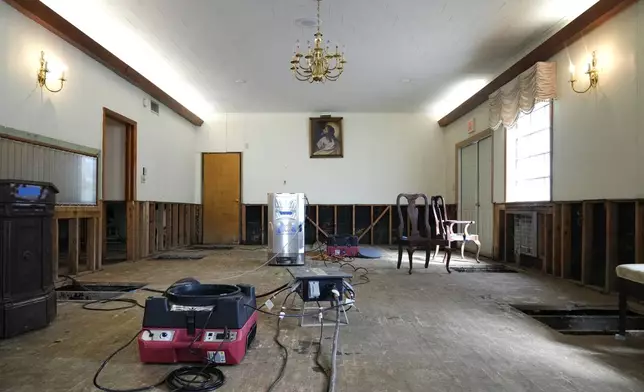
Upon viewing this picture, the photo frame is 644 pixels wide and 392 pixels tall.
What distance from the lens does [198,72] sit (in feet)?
24.3

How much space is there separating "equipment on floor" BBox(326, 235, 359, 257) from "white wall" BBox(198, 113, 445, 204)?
2856 millimetres

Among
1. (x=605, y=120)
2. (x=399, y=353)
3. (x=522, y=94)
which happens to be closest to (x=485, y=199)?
(x=522, y=94)

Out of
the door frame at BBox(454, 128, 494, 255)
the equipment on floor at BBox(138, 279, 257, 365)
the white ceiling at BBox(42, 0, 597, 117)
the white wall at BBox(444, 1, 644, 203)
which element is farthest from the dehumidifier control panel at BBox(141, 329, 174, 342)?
the door frame at BBox(454, 128, 494, 255)

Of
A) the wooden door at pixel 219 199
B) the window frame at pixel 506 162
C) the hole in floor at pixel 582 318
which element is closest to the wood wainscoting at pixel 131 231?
the wooden door at pixel 219 199

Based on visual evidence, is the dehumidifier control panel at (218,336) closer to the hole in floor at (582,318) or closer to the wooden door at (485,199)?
the hole in floor at (582,318)

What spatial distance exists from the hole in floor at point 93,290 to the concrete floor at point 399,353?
41cm

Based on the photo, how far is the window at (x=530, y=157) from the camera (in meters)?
5.91

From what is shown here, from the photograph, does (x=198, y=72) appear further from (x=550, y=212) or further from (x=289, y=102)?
(x=550, y=212)

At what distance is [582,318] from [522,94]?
139 inches

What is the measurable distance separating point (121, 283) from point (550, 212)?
5563 mm

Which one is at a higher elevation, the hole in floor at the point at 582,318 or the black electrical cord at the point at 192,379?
the black electrical cord at the point at 192,379

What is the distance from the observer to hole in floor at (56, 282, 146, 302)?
14.0 feet

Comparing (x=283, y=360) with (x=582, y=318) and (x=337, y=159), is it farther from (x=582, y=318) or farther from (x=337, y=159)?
(x=337, y=159)

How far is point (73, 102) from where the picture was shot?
17.1 ft
